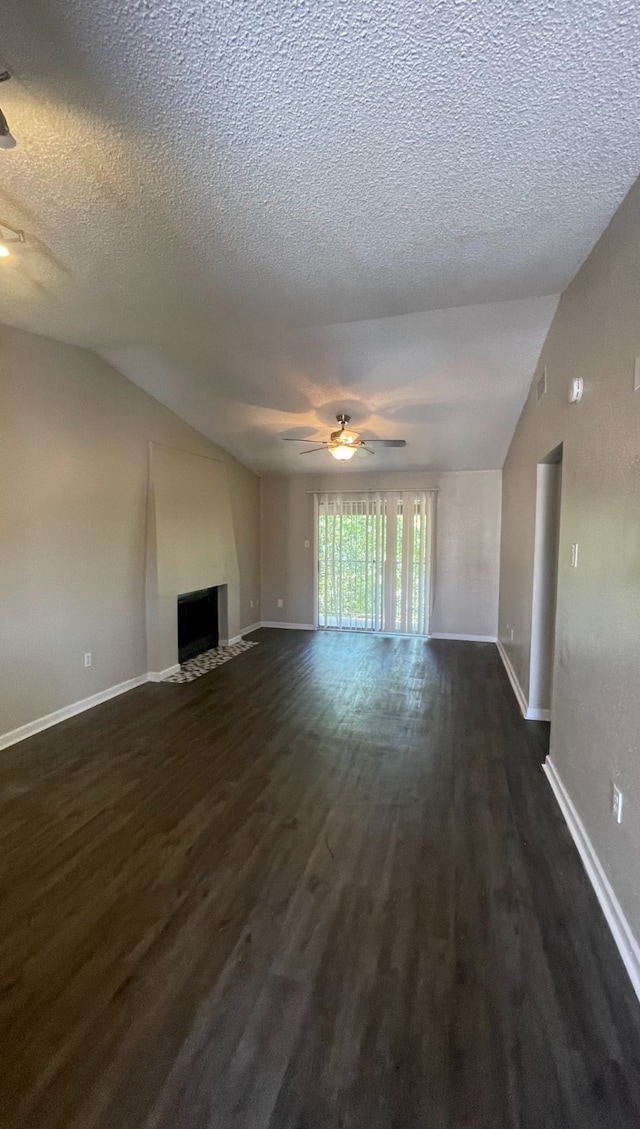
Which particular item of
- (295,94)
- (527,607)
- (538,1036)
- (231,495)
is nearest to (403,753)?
(527,607)

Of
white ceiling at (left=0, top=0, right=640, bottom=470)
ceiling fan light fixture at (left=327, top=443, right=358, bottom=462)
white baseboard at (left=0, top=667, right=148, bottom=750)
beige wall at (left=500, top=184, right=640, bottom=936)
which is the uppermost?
white ceiling at (left=0, top=0, right=640, bottom=470)

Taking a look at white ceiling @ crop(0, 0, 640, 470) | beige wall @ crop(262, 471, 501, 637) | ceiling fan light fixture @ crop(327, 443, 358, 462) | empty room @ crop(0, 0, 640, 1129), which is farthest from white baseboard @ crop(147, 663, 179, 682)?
white ceiling @ crop(0, 0, 640, 470)

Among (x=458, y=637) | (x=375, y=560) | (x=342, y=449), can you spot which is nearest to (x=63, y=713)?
(x=342, y=449)

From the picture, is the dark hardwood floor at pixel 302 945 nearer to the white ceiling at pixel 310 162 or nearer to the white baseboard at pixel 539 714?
the white baseboard at pixel 539 714

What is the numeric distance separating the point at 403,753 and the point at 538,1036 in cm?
182

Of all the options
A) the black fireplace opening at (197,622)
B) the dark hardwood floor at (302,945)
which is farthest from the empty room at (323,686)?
the black fireplace opening at (197,622)

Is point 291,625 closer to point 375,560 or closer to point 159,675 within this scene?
point 375,560

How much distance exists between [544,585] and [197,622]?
12.9 feet

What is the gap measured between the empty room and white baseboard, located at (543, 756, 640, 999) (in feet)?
0.06

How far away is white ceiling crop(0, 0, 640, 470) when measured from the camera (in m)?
1.22

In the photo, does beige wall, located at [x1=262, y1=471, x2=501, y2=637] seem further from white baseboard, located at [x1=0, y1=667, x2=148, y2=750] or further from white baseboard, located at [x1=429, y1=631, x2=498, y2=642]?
white baseboard, located at [x1=0, y1=667, x2=148, y2=750]

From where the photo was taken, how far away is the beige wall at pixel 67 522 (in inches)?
130

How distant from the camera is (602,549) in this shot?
2.03 metres

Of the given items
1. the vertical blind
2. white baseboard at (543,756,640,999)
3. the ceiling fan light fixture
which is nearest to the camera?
white baseboard at (543,756,640,999)
